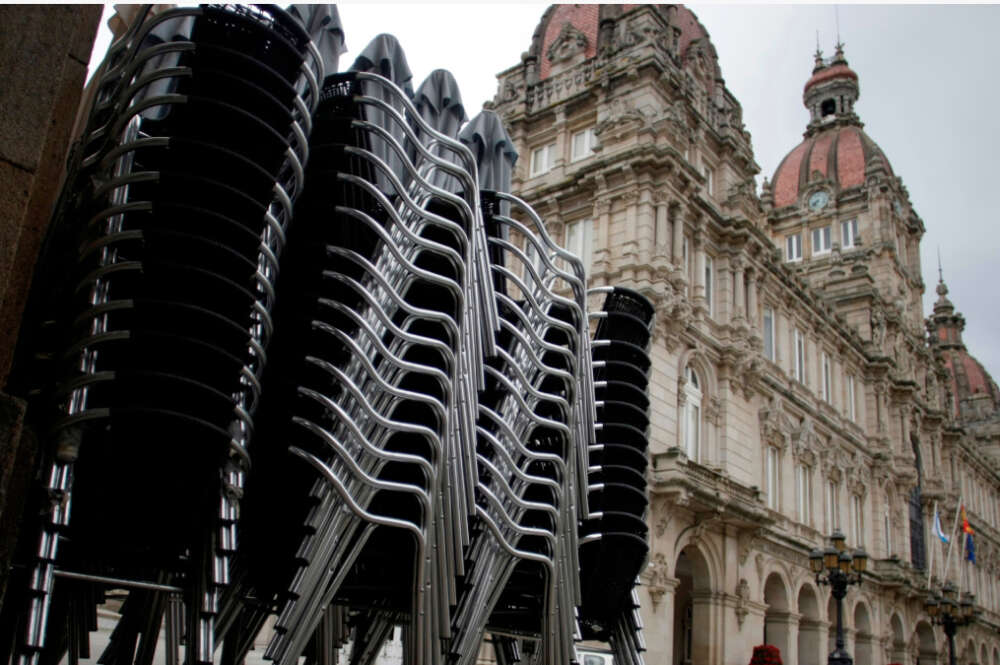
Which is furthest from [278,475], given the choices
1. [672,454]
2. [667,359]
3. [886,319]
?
[886,319]

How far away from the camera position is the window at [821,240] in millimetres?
45750

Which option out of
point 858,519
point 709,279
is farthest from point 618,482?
point 858,519

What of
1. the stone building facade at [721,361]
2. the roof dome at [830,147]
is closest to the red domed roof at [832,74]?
the roof dome at [830,147]

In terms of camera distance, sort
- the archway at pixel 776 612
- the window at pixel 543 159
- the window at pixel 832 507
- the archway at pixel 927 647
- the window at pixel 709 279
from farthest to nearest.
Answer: the archway at pixel 927 647, the window at pixel 832 507, the window at pixel 543 159, the window at pixel 709 279, the archway at pixel 776 612

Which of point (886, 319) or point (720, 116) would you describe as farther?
point (886, 319)

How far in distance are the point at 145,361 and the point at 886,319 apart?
40.7 meters

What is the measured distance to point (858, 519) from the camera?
3378 centimetres

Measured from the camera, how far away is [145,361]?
5.41m

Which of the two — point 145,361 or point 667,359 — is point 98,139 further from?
point 667,359

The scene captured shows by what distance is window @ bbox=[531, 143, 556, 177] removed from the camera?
92.6ft

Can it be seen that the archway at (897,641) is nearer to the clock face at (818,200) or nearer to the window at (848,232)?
the window at (848,232)

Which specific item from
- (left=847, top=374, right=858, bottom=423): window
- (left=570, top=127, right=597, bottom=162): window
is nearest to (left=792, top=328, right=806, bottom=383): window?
(left=847, top=374, right=858, bottom=423): window

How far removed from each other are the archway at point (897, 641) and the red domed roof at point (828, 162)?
73.4ft

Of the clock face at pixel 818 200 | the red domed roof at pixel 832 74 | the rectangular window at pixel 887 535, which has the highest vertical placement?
the red domed roof at pixel 832 74
